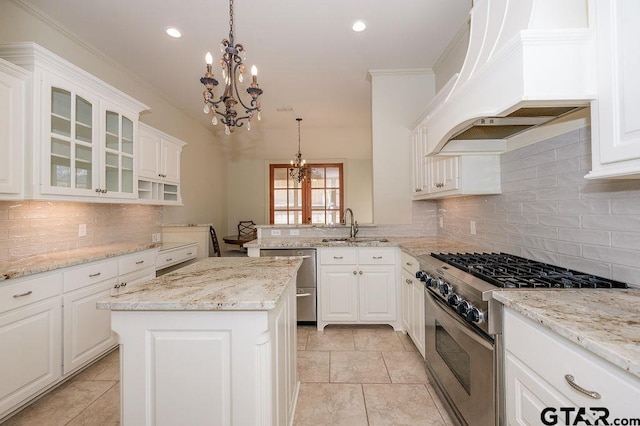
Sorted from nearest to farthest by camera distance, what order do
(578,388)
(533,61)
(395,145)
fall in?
(578,388), (533,61), (395,145)

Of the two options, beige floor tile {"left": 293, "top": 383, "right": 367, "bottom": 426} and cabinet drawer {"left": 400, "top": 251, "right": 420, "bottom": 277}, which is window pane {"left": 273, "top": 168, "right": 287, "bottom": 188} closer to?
cabinet drawer {"left": 400, "top": 251, "right": 420, "bottom": 277}

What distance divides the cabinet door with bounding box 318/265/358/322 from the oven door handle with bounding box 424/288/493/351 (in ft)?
3.92

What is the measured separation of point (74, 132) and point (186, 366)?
7.33 feet

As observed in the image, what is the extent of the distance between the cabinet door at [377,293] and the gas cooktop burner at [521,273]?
3.55 feet

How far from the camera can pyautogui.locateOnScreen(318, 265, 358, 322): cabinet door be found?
3018 mm

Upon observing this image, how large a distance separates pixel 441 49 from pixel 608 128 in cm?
241

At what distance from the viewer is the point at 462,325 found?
146 centimetres

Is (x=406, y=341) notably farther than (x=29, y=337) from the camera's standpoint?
Yes

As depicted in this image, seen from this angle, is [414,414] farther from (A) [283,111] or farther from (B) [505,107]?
(A) [283,111]

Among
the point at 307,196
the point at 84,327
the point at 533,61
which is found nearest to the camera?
the point at 533,61

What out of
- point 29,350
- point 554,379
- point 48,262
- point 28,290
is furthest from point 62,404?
point 554,379

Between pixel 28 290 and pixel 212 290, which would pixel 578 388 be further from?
pixel 28 290

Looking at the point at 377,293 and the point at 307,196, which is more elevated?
the point at 307,196

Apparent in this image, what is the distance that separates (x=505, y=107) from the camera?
3.85 feet
